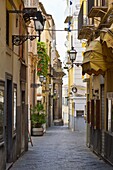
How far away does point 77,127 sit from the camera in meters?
48.6

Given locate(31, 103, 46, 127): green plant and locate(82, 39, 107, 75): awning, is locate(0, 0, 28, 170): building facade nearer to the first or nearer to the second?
locate(82, 39, 107, 75): awning

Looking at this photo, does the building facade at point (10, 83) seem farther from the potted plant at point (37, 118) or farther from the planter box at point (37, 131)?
the planter box at point (37, 131)

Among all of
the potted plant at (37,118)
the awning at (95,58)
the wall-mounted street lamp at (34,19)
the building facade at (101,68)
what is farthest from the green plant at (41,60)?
the awning at (95,58)

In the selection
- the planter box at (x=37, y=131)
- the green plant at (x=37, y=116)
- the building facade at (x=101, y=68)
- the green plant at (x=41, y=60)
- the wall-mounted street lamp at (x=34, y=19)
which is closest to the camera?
the building facade at (x=101, y=68)

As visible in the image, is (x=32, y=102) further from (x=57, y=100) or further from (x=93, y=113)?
(x=57, y=100)

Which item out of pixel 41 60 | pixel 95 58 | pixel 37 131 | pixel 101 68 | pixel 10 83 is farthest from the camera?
pixel 41 60

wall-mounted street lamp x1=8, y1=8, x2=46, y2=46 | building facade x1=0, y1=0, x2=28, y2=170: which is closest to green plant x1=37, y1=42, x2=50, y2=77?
building facade x1=0, y1=0, x2=28, y2=170

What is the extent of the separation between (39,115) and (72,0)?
18334mm

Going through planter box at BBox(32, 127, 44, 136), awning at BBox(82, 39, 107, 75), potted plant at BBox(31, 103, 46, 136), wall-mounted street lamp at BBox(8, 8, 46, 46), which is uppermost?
wall-mounted street lamp at BBox(8, 8, 46, 46)

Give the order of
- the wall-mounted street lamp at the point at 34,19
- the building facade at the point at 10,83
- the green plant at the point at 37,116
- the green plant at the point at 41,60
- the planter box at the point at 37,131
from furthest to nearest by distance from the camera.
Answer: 1. the green plant at the point at 41,60
2. the planter box at the point at 37,131
3. the green plant at the point at 37,116
4. the wall-mounted street lamp at the point at 34,19
5. the building facade at the point at 10,83

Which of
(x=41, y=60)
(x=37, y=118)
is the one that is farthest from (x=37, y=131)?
(x=41, y=60)

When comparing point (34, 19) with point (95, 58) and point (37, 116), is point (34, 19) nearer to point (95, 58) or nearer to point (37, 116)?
point (95, 58)

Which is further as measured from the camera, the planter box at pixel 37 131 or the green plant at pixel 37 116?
the planter box at pixel 37 131

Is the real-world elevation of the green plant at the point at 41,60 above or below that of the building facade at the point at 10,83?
above
